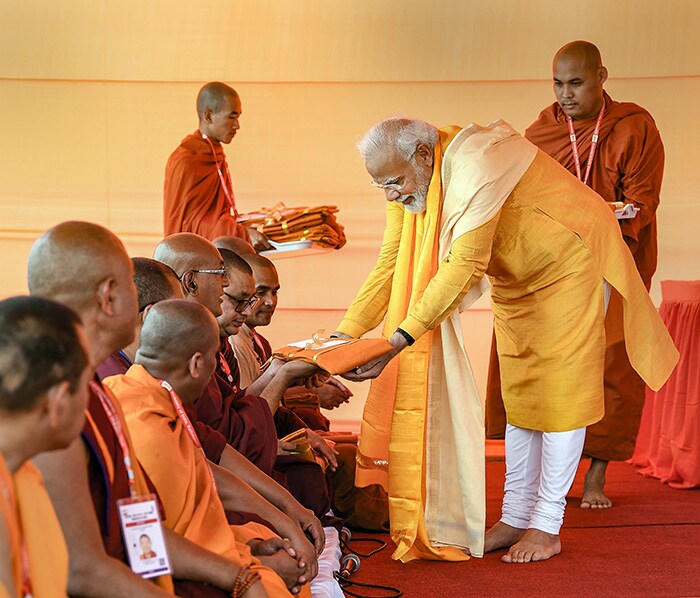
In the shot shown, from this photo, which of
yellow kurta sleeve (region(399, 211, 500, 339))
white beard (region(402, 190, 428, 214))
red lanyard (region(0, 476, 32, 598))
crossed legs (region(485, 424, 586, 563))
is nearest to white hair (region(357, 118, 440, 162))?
white beard (region(402, 190, 428, 214))

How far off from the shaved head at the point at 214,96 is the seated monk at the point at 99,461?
3.68 m

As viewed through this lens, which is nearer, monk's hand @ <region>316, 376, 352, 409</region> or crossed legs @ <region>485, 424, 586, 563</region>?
crossed legs @ <region>485, 424, 586, 563</region>

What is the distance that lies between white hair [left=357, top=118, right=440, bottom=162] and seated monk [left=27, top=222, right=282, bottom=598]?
5.66ft

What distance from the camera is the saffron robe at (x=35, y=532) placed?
1.44 meters

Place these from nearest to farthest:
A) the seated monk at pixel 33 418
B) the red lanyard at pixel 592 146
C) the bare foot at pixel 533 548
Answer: the seated monk at pixel 33 418, the bare foot at pixel 533 548, the red lanyard at pixel 592 146

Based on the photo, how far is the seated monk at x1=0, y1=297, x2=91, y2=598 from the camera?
1.44 m

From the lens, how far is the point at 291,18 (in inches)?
289

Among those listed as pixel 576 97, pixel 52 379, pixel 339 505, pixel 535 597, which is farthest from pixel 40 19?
pixel 52 379

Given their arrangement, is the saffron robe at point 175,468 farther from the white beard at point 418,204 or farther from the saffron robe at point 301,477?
the white beard at point 418,204

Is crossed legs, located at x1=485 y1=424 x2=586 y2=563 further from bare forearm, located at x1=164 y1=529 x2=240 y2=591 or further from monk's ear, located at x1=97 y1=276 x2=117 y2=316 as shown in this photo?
monk's ear, located at x1=97 y1=276 x2=117 y2=316

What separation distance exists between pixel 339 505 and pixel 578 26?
4371 millimetres

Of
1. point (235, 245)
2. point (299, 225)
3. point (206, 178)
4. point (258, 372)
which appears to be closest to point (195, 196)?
point (206, 178)

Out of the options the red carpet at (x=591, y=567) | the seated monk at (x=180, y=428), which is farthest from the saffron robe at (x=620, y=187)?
the seated monk at (x=180, y=428)

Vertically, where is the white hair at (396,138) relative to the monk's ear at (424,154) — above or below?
above
